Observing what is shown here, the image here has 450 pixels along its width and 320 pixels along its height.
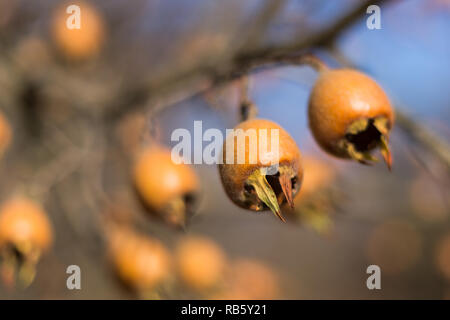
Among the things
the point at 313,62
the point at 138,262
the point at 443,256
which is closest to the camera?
the point at 313,62

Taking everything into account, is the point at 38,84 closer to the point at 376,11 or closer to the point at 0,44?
the point at 0,44

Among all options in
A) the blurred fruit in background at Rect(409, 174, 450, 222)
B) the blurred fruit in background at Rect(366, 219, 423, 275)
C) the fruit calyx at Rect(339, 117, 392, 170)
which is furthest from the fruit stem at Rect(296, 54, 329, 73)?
the blurred fruit in background at Rect(366, 219, 423, 275)

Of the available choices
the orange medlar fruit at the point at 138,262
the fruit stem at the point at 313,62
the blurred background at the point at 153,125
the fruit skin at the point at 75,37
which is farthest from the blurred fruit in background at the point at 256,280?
the fruit stem at the point at 313,62

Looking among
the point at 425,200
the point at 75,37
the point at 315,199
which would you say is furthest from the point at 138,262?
the point at 425,200

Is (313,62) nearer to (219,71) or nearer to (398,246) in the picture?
(219,71)

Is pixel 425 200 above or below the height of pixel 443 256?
above

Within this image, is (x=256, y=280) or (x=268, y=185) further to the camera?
(x=256, y=280)

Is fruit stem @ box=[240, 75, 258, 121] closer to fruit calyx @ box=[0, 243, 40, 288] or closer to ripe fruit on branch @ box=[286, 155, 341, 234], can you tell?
ripe fruit on branch @ box=[286, 155, 341, 234]
